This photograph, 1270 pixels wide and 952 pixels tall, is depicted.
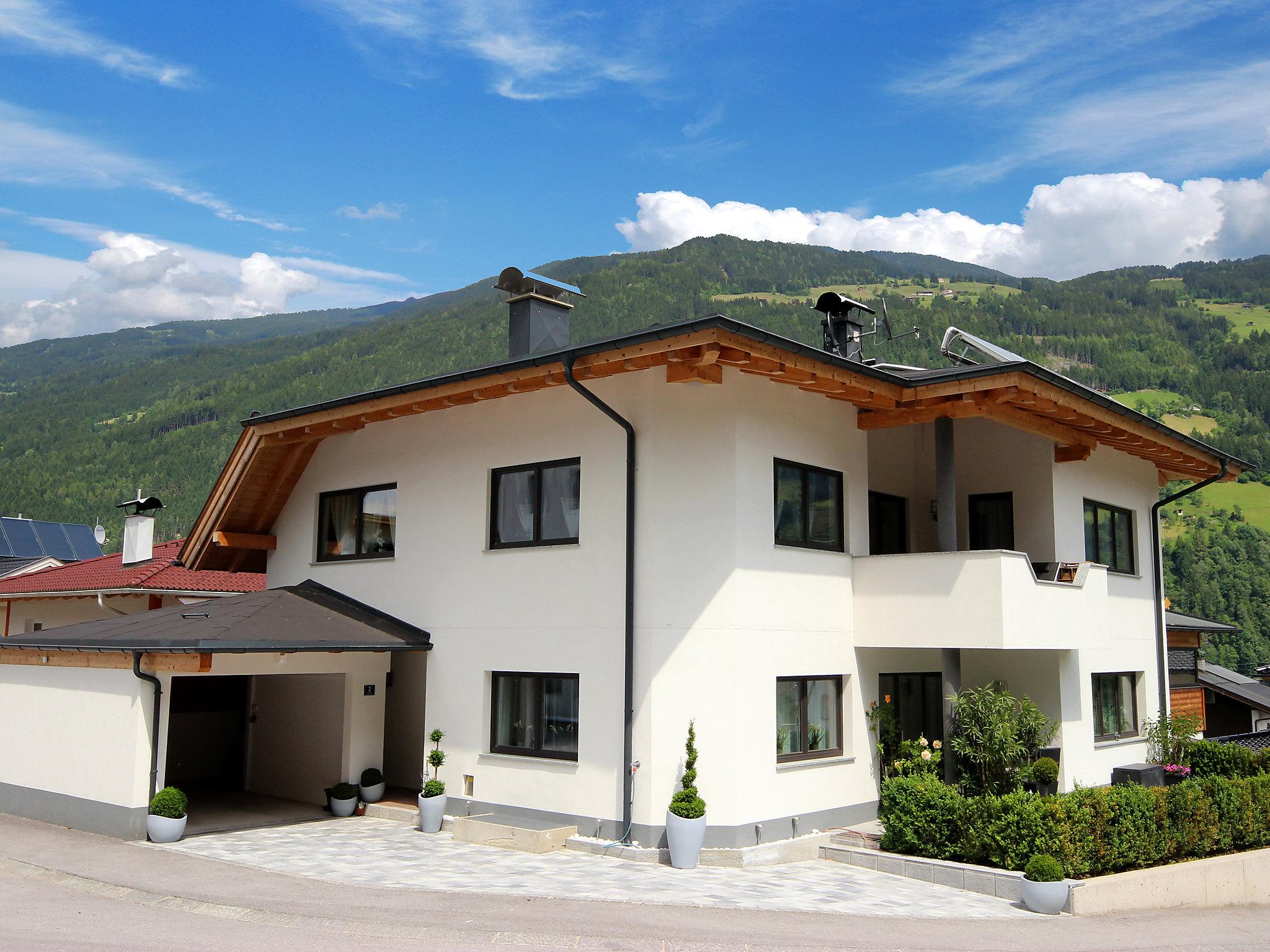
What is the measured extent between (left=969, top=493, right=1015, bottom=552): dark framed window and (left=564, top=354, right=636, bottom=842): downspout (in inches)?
265

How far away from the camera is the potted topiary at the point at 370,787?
16141mm

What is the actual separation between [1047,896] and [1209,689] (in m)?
21.3

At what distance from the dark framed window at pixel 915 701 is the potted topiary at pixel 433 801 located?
657 centimetres

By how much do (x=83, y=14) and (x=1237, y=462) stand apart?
22.0 metres

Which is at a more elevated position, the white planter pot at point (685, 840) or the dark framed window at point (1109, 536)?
the dark framed window at point (1109, 536)

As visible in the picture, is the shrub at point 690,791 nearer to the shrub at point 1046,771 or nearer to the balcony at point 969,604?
the balcony at point 969,604

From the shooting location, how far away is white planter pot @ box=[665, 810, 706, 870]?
12.2 meters

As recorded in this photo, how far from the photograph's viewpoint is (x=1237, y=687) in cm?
2853

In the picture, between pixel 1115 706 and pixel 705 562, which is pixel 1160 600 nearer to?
pixel 1115 706

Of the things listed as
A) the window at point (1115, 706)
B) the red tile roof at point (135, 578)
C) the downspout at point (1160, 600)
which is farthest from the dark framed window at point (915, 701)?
the red tile roof at point (135, 578)

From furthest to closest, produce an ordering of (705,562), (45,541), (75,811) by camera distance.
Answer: (45,541)
(75,811)
(705,562)

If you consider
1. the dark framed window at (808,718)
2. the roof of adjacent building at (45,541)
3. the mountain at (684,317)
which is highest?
the mountain at (684,317)

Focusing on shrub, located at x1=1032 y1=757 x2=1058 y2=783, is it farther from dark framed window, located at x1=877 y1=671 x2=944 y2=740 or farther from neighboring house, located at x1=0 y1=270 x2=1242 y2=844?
dark framed window, located at x1=877 y1=671 x2=944 y2=740

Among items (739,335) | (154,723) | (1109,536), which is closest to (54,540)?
(154,723)
